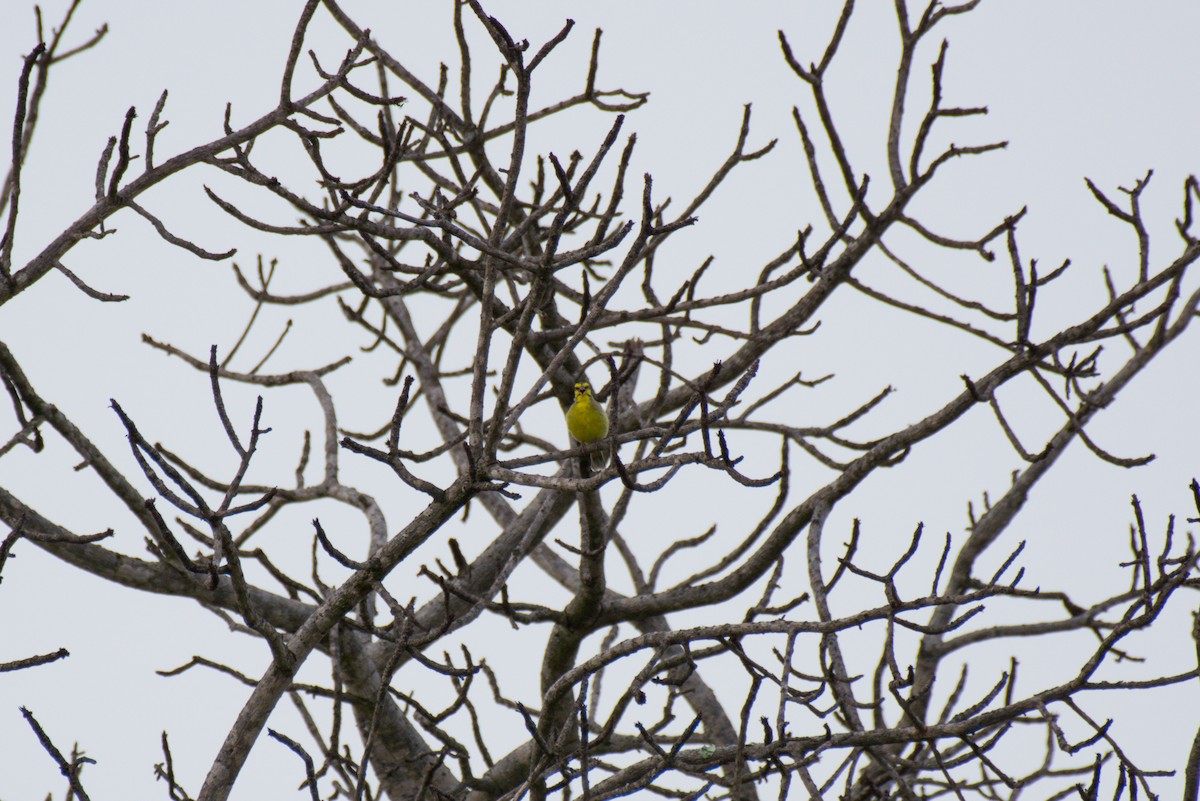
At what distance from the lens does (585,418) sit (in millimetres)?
6086

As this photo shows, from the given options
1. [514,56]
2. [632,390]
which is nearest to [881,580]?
[514,56]

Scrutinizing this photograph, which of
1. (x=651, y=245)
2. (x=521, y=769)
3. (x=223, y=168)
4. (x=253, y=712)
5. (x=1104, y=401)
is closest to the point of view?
(x=253, y=712)

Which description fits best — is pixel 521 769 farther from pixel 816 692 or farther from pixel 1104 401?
pixel 1104 401

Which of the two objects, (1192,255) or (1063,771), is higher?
(1192,255)

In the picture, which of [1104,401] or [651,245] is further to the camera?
[1104,401]

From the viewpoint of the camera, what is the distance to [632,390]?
5457 millimetres

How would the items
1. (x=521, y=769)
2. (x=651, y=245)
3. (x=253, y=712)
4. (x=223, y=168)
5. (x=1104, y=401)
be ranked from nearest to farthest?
(x=253, y=712), (x=223, y=168), (x=651, y=245), (x=521, y=769), (x=1104, y=401)

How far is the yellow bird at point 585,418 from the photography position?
6.02m

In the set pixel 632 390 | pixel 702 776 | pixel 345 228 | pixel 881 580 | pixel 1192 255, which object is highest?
pixel 632 390

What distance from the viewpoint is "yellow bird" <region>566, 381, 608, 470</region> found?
602cm

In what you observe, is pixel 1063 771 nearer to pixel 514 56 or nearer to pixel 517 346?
pixel 517 346

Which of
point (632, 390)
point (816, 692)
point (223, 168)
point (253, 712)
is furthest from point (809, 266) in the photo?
point (253, 712)

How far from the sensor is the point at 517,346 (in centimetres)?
309

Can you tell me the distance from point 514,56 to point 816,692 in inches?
81.7
